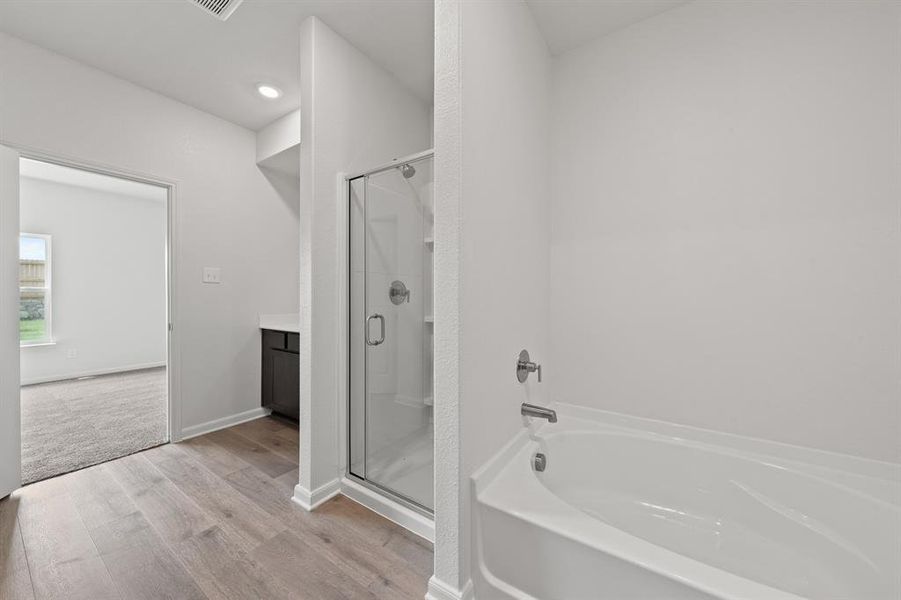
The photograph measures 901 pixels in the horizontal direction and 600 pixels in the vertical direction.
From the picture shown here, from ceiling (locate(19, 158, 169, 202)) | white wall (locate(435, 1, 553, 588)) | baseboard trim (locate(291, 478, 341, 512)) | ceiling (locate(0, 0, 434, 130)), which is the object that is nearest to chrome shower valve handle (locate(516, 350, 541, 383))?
white wall (locate(435, 1, 553, 588))

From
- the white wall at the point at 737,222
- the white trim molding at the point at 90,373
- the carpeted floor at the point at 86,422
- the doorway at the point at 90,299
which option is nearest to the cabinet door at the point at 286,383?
the carpeted floor at the point at 86,422

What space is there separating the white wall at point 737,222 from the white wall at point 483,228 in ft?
1.33

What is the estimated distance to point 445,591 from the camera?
1197mm

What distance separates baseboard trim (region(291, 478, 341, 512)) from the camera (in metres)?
1.77

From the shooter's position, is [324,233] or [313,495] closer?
[313,495]

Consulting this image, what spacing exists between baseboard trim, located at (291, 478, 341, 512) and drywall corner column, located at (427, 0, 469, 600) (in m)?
0.85

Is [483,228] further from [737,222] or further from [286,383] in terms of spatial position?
[286,383]

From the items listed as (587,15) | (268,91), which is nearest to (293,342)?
(268,91)

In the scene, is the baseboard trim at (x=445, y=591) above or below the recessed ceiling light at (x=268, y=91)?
below

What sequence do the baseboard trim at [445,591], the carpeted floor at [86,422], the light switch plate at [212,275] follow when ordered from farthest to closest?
the light switch plate at [212,275], the carpeted floor at [86,422], the baseboard trim at [445,591]

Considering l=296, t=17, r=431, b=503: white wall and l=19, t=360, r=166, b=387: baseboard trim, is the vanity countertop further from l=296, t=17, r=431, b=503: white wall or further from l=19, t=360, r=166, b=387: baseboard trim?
l=19, t=360, r=166, b=387: baseboard trim

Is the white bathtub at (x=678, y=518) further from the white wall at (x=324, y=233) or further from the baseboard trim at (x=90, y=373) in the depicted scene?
the baseboard trim at (x=90, y=373)

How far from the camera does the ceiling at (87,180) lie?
386 cm

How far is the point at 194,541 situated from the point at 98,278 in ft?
16.4
